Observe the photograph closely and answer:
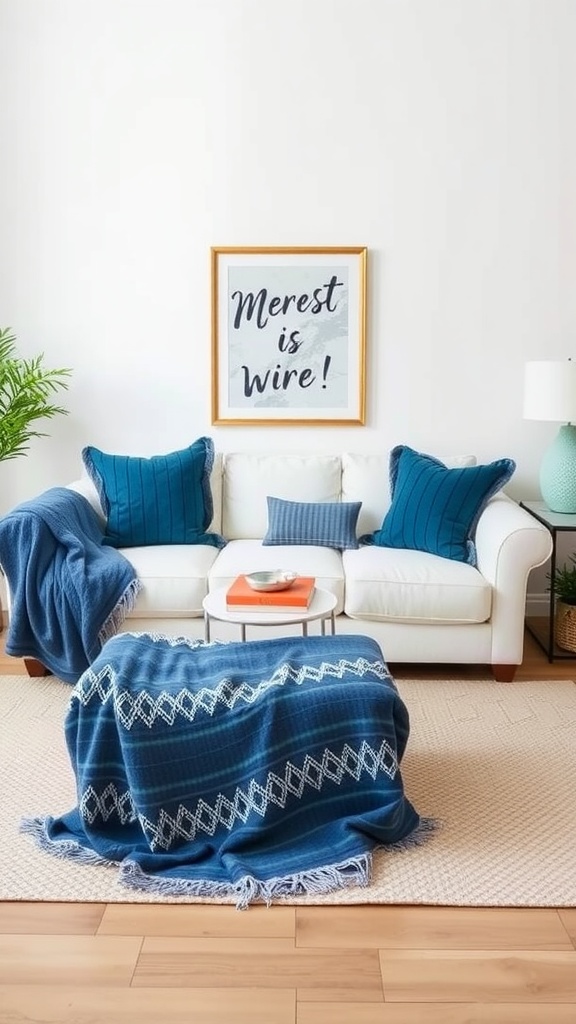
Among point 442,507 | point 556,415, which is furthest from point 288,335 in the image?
point 556,415

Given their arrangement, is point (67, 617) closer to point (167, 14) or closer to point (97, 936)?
point (97, 936)

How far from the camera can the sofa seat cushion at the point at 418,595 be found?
3.41 meters

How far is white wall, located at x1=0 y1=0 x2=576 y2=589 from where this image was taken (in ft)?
13.3

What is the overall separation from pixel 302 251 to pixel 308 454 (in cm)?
94

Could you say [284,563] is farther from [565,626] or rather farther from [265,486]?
[565,626]

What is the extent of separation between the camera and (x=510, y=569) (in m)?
3.40

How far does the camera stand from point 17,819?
8.09 feet

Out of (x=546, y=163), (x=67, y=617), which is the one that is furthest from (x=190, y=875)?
(x=546, y=163)

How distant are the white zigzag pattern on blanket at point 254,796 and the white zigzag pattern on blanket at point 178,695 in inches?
7.7

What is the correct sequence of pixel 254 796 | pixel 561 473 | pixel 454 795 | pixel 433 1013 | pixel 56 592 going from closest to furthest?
1. pixel 433 1013
2. pixel 254 796
3. pixel 454 795
4. pixel 56 592
5. pixel 561 473

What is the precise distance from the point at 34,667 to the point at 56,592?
0.43 metres

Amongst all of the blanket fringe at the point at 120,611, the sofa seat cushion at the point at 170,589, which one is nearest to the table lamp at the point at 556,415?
the sofa seat cushion at the point at 170,589

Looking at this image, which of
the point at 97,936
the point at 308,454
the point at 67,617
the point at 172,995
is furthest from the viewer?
the point at 308,454

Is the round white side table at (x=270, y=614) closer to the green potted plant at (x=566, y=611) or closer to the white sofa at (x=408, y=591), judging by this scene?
the white sofa at (x=408, y=591)
